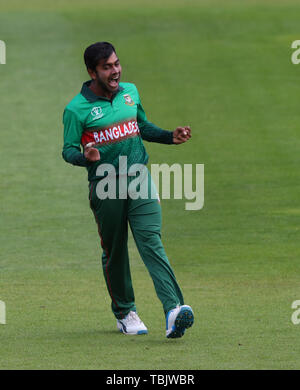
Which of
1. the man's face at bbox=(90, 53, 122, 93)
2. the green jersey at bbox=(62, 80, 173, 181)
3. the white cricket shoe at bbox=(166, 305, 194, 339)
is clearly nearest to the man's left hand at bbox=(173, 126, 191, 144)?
the green jersey at bbox=(62, 80, 173, 181)

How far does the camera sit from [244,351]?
25.6 feet

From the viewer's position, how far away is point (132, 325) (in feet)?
28.3

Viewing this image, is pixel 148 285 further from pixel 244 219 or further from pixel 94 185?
pixel 244 219

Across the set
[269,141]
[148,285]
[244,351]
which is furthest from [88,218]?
[244,351]

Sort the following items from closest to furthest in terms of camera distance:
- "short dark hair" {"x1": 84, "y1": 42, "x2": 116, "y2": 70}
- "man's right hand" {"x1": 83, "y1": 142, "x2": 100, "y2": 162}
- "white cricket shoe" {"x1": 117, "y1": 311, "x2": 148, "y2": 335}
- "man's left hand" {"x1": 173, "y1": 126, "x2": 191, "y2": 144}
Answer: "man's right hand" {"x1": 83, "y1": 142, "x2": 100, "y2": 162} < "short dark hair" {"x1": 84, "y1": 42, "x2": 116, "y2": 70} < "man's left hand" {"x1": 173, "y1": 126, "x2": 191, "y2": 144} < "white cricket shoe" {"x1": 117, "y1": 311, "x2": 148, "y2": 335}

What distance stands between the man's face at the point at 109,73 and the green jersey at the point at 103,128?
0.12 metres

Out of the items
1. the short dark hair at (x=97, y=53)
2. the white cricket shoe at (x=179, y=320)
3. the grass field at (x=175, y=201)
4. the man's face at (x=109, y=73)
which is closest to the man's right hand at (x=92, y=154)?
A: the man's face at (x=109, y=73)

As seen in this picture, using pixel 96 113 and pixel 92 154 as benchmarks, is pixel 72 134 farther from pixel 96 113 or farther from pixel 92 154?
pixel 92 154

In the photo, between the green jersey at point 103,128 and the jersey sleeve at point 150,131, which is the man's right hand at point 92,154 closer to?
the green jersey at point 103,128

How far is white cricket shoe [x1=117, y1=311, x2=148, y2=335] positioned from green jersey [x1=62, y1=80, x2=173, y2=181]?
115cm

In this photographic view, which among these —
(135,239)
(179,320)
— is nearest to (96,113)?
(135,239)

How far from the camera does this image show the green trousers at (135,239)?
8.32m

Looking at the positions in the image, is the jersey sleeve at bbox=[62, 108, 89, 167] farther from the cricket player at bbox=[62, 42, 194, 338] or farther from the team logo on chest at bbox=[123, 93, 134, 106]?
the team logo on chest at bbox=[123, 93, 134, 106]

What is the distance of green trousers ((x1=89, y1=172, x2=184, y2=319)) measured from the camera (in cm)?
832
